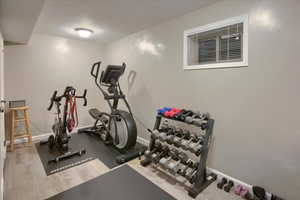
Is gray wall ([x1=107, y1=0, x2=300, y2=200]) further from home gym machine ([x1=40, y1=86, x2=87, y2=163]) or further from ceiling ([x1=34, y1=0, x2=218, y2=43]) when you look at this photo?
home gym machine ([x1=40, y1=86, x2=87, y2=163])

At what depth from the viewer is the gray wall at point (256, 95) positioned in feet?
5.09

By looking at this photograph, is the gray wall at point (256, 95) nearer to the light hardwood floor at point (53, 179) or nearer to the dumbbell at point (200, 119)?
the dumbbell at point (200, 119)

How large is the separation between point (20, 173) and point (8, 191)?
0.40 m

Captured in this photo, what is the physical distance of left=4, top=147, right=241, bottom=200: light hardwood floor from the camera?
1.83 meters

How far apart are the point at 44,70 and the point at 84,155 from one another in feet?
7.06

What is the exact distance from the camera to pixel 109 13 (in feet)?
7.80

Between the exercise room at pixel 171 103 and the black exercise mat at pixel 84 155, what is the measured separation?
0.02m

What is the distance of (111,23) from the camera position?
2.80 m

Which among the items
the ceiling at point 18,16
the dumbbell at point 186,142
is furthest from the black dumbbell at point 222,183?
the ceiling at point 18,16

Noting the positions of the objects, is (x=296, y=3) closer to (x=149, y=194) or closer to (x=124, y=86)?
(x=149, y=194)

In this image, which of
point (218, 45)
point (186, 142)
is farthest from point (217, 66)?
point (186, 142)

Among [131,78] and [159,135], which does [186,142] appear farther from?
[131,78]

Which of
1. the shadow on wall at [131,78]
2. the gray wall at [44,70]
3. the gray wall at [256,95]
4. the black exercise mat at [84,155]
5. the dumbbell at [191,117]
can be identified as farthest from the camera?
the shadow on wall at [131,78]

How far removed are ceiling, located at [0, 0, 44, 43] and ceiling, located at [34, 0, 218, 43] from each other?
0.31 m
